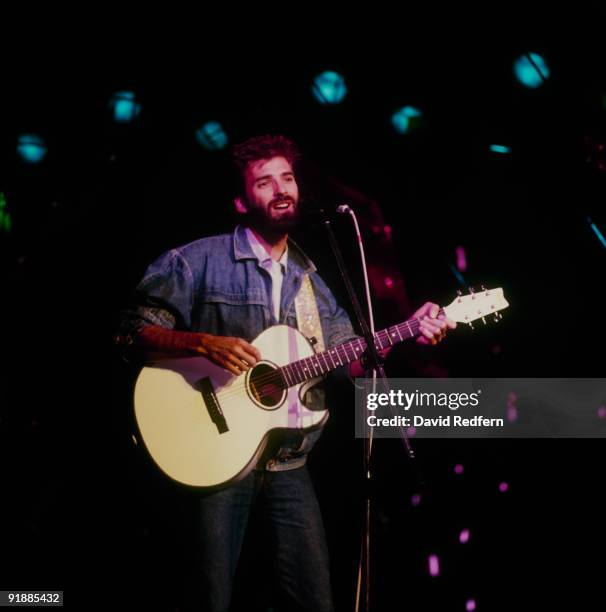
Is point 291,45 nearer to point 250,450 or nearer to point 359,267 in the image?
point 359,267

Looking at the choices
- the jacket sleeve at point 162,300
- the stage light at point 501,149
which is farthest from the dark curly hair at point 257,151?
the stage light at point 501,149

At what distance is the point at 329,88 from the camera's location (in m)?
3.45

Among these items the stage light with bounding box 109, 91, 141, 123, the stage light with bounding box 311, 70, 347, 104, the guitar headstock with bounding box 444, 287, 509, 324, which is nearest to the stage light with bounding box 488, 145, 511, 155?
the stage light with bounding box 311, 70, 347, 104

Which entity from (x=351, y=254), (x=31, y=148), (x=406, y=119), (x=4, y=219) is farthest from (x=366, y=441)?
(x=31, y=148)

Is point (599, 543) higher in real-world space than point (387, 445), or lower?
lower

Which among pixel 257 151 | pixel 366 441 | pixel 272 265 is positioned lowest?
pixel 366 441

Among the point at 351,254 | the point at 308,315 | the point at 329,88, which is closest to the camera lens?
the point at 308,315

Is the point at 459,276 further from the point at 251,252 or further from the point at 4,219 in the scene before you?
the point at 4,219

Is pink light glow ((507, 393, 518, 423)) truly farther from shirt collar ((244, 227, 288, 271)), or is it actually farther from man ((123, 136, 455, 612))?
shirt collar ((244, 227, 288, 271))

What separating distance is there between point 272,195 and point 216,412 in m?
1.14

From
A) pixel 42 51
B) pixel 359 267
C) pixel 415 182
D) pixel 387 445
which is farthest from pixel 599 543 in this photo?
pixel 42 51

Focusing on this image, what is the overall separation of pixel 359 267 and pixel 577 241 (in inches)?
53.9

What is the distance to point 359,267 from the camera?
10.5 feet

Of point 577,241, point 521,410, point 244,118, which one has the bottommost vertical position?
point 521,410
